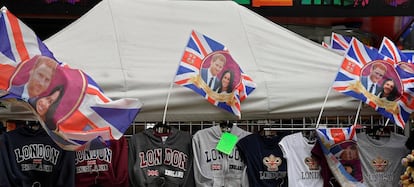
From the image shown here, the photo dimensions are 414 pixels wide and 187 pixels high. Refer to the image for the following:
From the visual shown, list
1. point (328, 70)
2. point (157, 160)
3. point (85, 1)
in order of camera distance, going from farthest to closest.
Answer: point (85, 1) → point (328, 70) → point (157, 160)

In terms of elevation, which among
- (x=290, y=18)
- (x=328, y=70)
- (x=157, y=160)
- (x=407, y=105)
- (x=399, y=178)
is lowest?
(x=399, y=178)

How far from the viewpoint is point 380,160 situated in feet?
13.7

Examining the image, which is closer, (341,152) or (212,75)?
(212,75)

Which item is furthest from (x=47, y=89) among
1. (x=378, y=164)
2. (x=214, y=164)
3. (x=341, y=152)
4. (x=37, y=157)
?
(x=378, y=164)

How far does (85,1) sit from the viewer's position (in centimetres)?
584

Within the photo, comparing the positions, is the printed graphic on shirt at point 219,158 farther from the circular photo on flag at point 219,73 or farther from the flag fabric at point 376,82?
the flag fabric at point 376,82

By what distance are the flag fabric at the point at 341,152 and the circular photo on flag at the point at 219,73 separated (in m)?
0.69

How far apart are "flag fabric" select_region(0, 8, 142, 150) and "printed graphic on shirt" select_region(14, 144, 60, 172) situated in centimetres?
41

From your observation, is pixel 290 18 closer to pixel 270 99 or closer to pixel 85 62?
pixel 270 99

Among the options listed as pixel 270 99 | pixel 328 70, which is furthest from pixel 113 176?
pixel 328 70

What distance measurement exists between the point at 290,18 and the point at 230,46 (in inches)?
99.5

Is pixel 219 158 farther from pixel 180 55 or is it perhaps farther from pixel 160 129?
A: pixel 180 55

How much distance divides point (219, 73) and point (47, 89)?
117 cm

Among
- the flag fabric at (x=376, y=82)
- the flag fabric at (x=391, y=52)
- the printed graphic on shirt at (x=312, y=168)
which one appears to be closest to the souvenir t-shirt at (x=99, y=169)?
the printed graphic on shirt at (x=312, y=168)
